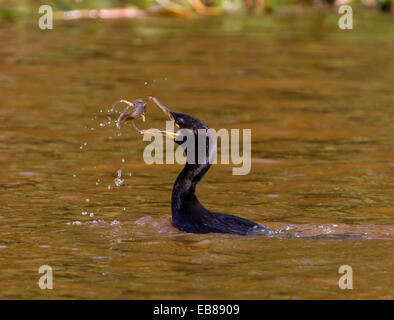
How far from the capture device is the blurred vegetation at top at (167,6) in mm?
24172

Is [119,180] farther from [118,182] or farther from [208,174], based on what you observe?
[208,174]

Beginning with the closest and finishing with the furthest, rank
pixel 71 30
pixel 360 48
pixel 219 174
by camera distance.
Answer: pixel 219 174
pixel 360 48
pixel 71 30

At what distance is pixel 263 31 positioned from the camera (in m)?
23.2

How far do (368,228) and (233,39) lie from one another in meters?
13.5

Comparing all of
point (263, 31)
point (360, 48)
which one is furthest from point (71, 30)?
point (360, 48)

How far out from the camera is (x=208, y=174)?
11.1 m

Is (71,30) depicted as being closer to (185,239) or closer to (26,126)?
(26,126)

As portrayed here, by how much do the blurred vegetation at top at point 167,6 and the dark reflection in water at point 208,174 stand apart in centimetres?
255
